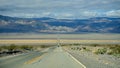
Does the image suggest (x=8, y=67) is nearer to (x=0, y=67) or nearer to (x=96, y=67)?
(x=0, y=67)

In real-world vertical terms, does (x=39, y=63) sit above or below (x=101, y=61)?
above

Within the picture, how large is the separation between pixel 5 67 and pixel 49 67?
8.39 ft

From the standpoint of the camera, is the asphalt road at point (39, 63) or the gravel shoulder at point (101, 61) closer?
the asphalt road at point (39, 63)

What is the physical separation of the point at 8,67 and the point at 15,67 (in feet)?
1.45

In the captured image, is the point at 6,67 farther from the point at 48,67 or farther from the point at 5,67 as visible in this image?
the point at 48,67

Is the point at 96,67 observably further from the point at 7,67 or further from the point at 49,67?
the point at 7,67

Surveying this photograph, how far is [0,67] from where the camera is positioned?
18688 millimetres

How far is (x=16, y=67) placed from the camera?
59.5 feet

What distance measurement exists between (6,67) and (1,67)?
0.43 metres

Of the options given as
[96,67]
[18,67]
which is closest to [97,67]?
[96,67]

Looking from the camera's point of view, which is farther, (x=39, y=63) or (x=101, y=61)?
(x=101, y=61)

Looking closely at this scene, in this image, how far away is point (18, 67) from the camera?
59.6ft

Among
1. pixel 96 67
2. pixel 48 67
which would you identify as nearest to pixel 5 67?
pixel 48 67

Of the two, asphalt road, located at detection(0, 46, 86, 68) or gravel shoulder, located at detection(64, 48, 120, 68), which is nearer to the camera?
asphalt road, located at detection(0, 46, 86, 68)
